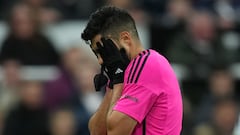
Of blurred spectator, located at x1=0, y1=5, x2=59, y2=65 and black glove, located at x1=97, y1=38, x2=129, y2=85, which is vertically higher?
black glove, located at x1=97, y1=38, x2=129, y2=85

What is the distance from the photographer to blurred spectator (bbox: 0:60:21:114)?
10041 millimetres

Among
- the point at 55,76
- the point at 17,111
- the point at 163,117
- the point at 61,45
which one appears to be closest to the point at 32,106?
the point at 17,111

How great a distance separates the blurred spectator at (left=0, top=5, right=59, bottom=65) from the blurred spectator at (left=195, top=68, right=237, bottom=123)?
2.00 meters

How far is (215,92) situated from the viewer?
10.1 m

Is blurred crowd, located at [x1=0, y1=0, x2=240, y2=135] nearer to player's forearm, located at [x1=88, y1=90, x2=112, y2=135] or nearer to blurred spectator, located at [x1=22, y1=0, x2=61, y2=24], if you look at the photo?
blurred spectator, located at [x1=22, y1=0, x2=61, y2=24]

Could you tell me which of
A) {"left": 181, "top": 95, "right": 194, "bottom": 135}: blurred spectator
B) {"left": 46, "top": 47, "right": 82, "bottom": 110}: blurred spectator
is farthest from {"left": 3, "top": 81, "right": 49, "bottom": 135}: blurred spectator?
{"left": 181, "top": 95, "right": 194, "bottom": 135}: blurred spectator

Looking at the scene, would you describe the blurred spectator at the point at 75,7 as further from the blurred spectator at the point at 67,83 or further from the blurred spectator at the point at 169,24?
the blurred spectator at the point at 67,83

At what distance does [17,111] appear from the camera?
9812 mm

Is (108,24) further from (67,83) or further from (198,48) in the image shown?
(198,48)

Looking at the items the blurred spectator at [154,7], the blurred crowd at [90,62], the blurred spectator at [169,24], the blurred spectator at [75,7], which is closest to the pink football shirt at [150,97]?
the blurred crowd at [90,62]

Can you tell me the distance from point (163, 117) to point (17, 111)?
5161mm

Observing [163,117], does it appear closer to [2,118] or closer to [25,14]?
[2,118]

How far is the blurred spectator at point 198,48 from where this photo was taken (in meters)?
10.5

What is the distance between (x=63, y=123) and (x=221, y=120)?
5.58 feet
